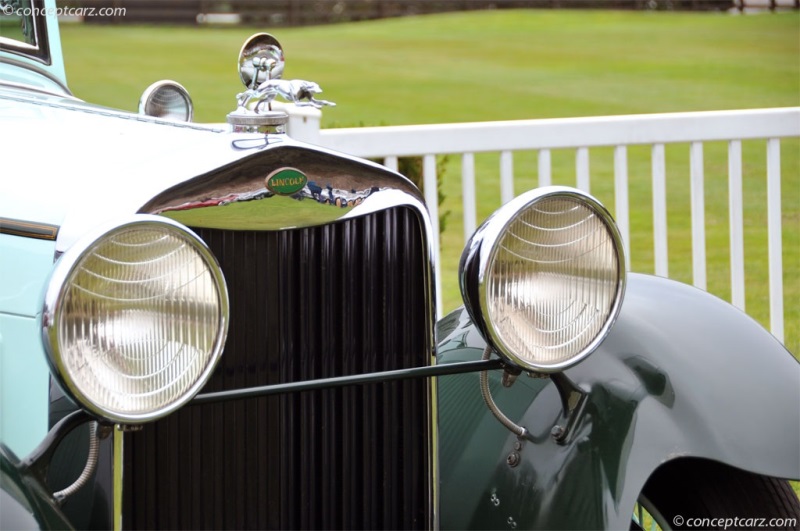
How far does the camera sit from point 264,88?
213cm

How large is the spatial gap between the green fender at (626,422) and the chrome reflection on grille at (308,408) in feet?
0.48

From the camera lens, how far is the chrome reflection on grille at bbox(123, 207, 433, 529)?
1857 mm

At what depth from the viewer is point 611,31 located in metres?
26.2

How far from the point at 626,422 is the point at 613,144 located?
2.42 meters

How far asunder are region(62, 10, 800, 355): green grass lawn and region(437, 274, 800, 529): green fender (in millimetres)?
3215

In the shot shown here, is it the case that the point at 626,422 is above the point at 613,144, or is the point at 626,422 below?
below

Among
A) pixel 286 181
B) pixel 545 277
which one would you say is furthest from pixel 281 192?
pixel 545 277

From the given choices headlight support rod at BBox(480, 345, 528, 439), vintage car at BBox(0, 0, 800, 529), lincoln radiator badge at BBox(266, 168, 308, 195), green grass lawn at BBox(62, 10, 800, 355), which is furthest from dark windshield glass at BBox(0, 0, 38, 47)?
green grass lawn at BBox(62, 10, 800, 355)

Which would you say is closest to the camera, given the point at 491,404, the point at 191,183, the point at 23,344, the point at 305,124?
the point at 191,183

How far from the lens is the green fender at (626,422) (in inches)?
80.3

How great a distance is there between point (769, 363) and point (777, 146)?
2.39 metres

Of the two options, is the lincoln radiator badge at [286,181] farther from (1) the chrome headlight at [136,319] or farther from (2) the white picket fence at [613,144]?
(2) the white picket fence at [613,144]

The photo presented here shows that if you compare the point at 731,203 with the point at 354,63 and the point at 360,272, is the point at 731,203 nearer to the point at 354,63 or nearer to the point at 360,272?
the point at 360,272

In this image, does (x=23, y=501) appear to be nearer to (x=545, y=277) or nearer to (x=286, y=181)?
(x=286, y=181)
